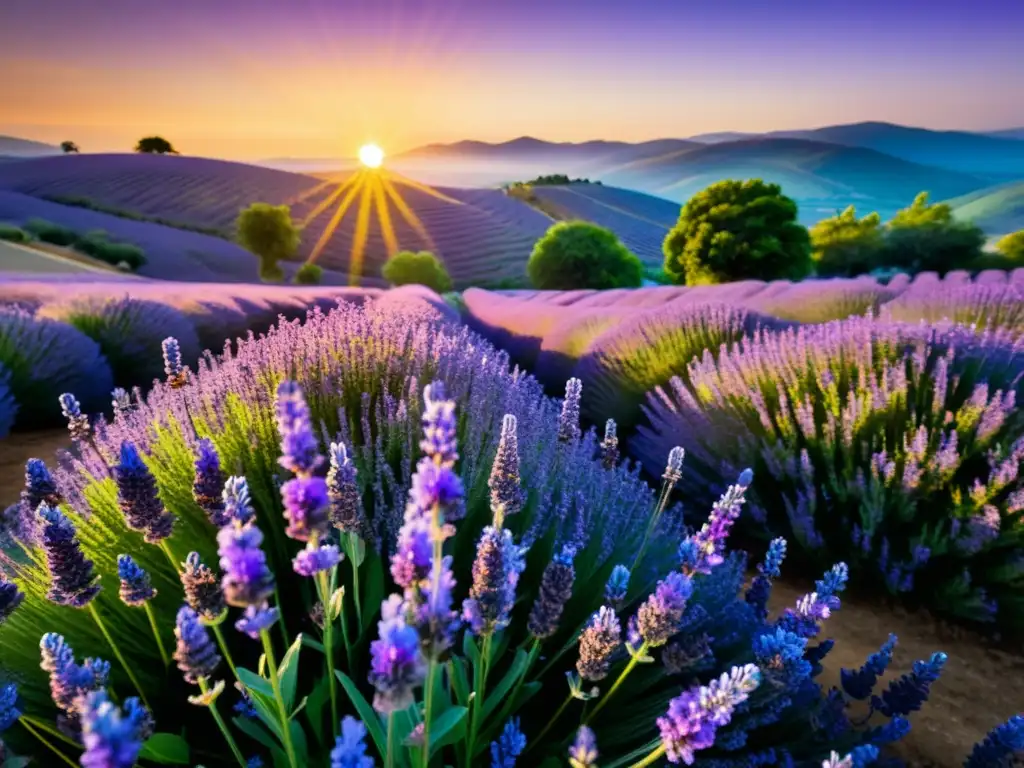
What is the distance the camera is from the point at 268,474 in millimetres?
1764

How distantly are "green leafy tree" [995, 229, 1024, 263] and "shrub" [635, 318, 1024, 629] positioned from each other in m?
27.5

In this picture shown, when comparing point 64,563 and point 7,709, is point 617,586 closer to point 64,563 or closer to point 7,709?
point 64,563

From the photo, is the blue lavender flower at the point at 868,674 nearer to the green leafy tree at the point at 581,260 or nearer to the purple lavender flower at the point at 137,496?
the purple lavender flower at the point at 137,496

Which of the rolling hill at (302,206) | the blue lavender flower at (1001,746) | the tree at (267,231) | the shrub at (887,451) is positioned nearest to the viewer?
the blue lavender flower at (1001,746)

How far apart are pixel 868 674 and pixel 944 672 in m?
0.84

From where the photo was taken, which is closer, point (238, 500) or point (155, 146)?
point (238, 500)

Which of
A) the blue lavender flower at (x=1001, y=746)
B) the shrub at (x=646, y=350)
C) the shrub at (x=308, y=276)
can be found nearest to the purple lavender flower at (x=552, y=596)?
the blue lavender flower at (x=1001, y=746)

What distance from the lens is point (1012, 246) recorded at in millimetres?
24859

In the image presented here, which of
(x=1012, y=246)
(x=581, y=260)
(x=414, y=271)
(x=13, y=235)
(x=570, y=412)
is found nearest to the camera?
(x=570, y=412)

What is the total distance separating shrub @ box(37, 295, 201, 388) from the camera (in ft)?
19.3

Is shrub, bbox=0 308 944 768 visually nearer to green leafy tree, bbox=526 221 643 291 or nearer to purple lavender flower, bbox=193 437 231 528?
purple lavender flower, bbox=193 437 231 528

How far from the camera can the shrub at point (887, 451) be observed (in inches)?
96.3

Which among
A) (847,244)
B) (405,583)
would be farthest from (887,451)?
(847,244)

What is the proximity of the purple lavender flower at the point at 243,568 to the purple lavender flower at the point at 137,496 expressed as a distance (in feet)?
1.35
